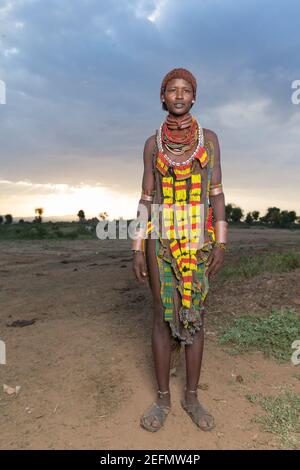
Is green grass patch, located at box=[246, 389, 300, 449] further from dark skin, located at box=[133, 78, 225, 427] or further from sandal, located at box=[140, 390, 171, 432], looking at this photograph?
sandal, located at box=[140, 390, 171, 432]

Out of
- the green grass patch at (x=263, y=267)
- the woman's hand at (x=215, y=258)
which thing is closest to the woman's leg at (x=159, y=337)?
the woman's hand at (x=215, y=258)

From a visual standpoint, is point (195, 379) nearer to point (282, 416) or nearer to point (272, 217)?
point (282, 416)

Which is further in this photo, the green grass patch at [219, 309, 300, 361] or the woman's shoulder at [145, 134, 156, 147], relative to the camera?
the green grass patch at [219, 309, 300, 361]

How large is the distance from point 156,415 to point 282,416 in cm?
85

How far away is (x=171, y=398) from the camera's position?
3332 mm

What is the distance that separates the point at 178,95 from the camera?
2.89 metres

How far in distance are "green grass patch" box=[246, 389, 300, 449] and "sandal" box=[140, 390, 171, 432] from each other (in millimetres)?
608

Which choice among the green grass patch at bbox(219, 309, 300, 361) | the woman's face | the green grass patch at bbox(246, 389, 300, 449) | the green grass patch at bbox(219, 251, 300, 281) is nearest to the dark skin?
the woman's face

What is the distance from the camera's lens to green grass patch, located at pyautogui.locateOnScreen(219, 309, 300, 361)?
13.8 feet

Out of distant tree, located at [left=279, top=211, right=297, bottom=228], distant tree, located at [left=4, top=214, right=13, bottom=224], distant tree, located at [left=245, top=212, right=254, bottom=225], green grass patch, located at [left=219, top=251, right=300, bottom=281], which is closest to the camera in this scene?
green grass patch, located at [left=219, top=251, right=300, bottom=281]

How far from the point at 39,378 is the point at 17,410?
472 millimetres

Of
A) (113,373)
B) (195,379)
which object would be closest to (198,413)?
(195,379)
